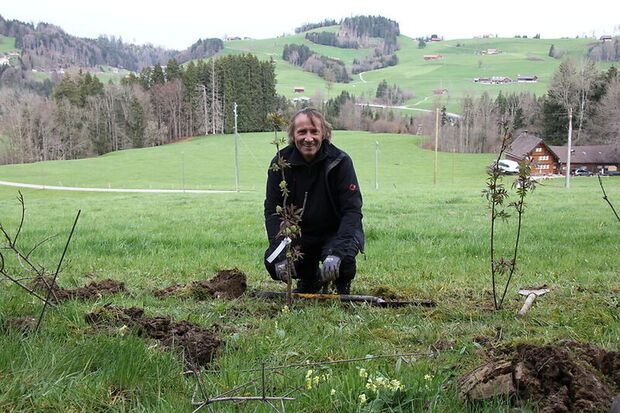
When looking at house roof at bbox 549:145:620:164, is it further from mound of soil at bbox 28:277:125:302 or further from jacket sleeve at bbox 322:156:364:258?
mound of soil at bbox 28:277:125:302

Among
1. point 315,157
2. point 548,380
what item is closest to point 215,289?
point 315,157

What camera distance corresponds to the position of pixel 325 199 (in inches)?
193

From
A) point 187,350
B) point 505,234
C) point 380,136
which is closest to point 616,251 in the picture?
point 505,234

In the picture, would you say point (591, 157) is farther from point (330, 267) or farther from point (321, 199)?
point (330, 267)

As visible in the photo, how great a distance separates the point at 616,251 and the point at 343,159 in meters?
4.84

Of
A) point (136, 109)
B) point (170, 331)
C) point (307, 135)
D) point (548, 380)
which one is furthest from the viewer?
point (136, 109)

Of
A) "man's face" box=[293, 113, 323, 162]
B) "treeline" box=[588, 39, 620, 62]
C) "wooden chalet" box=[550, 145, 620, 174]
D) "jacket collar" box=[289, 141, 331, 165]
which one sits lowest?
"wooden chalet" box=[550, 145, 620, 174]

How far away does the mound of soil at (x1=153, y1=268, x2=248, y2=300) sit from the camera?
188 inches

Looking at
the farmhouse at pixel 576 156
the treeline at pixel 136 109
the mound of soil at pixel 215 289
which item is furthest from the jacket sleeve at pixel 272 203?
the treeline at pixel 136 109

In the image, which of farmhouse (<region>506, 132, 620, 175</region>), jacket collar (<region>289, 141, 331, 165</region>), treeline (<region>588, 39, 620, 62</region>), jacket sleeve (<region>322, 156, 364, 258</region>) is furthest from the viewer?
treeline (<region>588, 39, 620, 62</region>)

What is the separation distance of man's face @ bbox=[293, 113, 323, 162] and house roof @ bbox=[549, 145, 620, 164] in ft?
211

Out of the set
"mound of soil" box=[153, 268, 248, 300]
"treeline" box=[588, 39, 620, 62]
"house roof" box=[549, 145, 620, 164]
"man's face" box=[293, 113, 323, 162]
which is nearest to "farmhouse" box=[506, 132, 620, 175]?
"house roof" box=[549, 145, 620, 164]

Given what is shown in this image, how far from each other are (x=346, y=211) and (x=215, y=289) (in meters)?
1.53

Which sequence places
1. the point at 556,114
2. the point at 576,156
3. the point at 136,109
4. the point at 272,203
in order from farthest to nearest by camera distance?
the point at 136,109 → the point at 556,114 → the point at 576,156 → the point at 272,203
